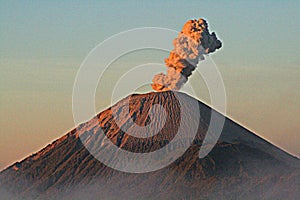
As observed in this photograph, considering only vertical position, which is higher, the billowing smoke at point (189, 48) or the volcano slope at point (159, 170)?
the billowing smoke at point (189, 48)

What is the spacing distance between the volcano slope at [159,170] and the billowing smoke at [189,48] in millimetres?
9980

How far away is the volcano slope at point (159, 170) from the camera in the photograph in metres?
109

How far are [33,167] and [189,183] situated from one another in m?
33.6

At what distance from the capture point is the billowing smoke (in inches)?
4628

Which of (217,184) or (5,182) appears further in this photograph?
(5,182)

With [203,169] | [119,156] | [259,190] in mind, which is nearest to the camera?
[259,190]

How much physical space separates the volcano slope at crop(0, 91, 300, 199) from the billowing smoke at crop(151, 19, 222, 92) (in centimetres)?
998

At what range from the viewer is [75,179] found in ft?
398

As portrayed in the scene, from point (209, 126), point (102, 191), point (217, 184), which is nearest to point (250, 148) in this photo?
point (209, 126)

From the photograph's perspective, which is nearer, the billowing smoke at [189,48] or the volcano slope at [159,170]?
the volcano slope at [159,170]

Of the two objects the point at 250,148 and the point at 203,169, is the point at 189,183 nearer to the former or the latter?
the point at 203,169

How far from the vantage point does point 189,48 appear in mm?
118000

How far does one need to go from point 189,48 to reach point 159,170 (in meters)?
20.5

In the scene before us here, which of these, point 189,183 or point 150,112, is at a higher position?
point 150,112
